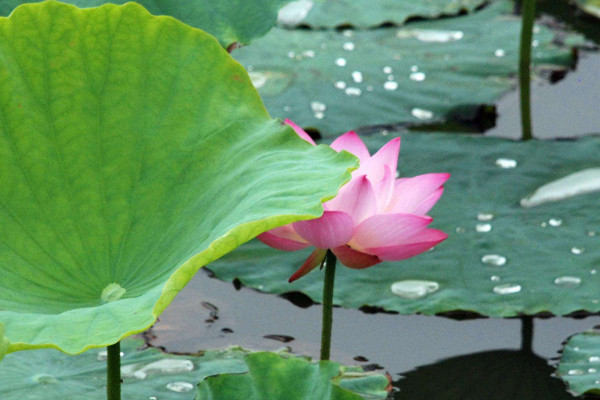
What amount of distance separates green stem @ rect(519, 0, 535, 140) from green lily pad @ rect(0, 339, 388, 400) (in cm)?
93

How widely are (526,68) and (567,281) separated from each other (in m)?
0.80

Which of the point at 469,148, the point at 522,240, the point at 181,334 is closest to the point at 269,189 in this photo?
the point at 181,334

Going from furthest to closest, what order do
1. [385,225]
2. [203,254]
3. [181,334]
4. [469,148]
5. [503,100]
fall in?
1. [503,100]
2. [469,148]
3. [181,334]
4. [385,225]
5. [203,254]

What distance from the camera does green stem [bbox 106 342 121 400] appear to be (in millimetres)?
825

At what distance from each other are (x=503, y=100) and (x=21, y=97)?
1358mm

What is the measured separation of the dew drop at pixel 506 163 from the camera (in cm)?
161

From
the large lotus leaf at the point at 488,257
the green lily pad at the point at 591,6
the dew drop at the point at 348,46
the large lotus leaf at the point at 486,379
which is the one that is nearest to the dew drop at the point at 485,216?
the large lotus leaf at the point at 488,257

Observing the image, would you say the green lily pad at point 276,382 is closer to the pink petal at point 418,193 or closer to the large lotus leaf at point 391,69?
the pink petal at point 418,193

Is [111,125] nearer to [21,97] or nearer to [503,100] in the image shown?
[21,97]

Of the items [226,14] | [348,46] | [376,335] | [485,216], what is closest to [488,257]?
[485,216]

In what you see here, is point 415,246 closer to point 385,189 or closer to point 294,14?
point 385,189

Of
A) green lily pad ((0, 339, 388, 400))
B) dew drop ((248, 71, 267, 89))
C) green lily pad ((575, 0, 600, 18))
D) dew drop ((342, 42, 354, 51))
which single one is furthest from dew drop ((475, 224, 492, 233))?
green lily pad ((575, 0, 600, 18))

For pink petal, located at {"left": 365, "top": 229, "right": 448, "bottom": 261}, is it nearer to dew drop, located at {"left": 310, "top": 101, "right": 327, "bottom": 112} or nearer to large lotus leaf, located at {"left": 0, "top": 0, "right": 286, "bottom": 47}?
large lotus leaf, located at {"left": 0, "top": 0, "right": 286, "bottom": 47}

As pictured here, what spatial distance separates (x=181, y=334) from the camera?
1225 mm
